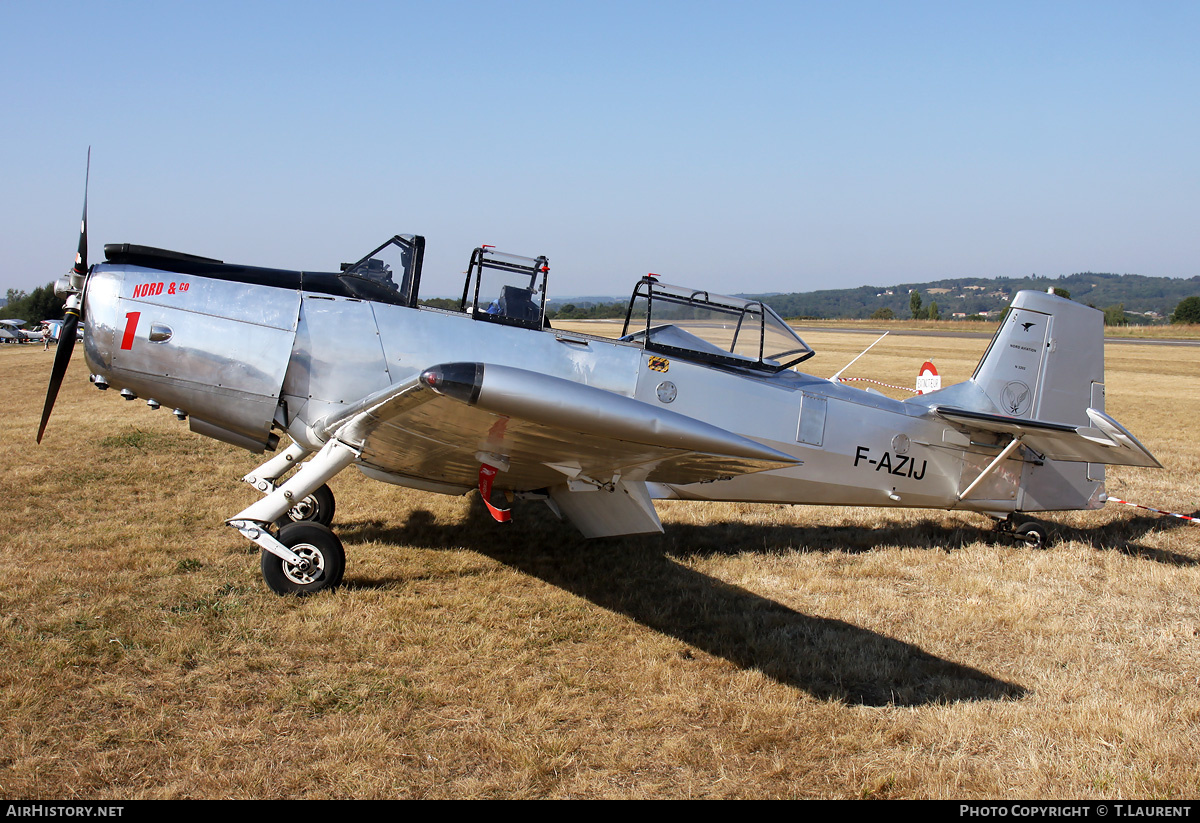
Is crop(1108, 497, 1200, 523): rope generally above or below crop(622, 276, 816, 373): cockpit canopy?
below

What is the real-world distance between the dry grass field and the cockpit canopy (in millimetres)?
1762

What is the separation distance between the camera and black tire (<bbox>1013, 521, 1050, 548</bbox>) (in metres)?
7.12

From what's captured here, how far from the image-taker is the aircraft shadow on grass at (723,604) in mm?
4477

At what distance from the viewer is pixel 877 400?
262 inches

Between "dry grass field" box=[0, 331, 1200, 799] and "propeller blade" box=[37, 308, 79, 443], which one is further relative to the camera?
"propeller blade" box=[37, 308, 79, 443]

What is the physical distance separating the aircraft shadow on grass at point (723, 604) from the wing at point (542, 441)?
0.56 metres

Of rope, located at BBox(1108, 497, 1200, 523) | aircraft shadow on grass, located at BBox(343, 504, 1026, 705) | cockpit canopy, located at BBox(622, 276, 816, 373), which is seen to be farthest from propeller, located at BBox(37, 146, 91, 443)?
rope, located at BBox(1108, 497, 1200, 523)

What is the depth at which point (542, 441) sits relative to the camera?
3990 millimetres

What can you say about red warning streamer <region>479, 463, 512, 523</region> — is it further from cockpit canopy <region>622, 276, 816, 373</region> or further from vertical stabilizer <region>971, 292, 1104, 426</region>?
vertical stabilizer <region>971, 292, 1104, 426</region>

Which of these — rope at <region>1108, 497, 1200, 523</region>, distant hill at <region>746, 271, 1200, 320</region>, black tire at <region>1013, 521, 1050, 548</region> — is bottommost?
black tire at <region>1013, 521, 1050, 548</region>

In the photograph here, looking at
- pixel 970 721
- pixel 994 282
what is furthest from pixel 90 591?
pixel 994 282

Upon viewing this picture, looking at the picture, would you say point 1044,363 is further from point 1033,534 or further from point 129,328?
point 129,328

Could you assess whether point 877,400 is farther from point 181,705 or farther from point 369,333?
point 181,705

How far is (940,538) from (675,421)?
530cm
